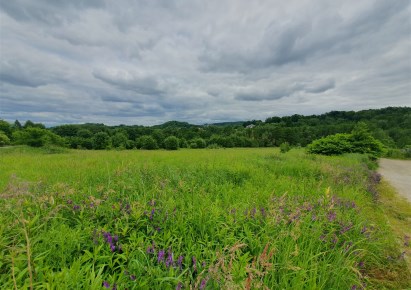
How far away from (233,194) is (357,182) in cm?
420

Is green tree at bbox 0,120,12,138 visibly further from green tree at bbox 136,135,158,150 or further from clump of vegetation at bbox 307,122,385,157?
clump of vegetation at bbox 307,122,385,157

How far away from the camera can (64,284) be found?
146 cm

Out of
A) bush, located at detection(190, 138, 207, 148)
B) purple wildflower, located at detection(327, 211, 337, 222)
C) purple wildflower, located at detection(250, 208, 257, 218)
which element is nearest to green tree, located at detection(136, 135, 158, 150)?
bush, located at detection(190, 138, 207, 148)

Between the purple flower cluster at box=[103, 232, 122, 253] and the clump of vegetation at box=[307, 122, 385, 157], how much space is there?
46.7 feet

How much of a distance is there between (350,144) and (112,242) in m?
16.0

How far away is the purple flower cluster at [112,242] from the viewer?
2.02 metres

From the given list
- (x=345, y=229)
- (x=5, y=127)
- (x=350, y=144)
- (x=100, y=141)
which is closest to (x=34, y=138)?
(x=100, y=141)

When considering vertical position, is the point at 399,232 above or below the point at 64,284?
below

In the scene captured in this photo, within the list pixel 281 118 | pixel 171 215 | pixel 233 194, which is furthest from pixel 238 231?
pixel 281 118

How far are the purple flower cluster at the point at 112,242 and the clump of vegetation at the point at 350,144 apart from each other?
46.7 feet

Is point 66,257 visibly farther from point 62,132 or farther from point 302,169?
point 62,132

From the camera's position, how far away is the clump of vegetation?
13.5 m

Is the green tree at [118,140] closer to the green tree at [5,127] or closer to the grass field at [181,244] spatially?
the green tree at [5,127]

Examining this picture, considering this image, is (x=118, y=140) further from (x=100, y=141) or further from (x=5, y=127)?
(x=5, y=127)
